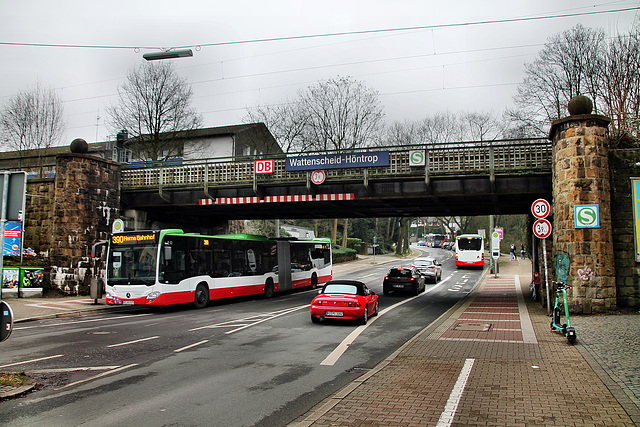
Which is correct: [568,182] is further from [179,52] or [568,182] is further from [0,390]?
[0,390]

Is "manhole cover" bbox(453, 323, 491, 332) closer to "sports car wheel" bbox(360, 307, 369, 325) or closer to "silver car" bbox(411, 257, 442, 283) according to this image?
"sports car wheel" bbox(360, 307, 369, 325)

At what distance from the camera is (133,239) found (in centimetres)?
1841

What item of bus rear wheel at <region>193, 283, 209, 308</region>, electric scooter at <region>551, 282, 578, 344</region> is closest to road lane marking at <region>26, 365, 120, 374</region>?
electric scooter at <region>551, 282, 578, 344</region>

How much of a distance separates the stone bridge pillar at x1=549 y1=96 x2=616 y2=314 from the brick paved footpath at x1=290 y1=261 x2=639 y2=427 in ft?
12.2

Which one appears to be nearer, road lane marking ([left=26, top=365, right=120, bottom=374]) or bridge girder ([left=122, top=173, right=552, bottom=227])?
road lane marking ([left=26, top=365, right=120, bottom=374])

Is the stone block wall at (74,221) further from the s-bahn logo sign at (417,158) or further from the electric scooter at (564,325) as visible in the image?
the electric scooter at (564,325)

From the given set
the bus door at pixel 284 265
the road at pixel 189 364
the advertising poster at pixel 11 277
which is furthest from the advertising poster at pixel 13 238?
the bus door at pixel 284 265

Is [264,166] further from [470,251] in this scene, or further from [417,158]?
[470,251]

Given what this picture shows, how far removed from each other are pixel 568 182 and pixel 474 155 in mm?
4486

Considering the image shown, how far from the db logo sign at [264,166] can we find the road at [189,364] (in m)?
7.14

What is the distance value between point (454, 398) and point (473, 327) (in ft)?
24.7

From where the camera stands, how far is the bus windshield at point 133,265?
18.0 metres

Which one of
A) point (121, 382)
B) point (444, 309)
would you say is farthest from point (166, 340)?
point (444, 309)

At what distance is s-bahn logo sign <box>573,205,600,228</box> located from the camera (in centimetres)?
1548
